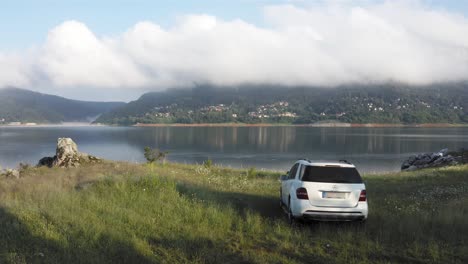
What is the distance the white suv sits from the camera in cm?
1126

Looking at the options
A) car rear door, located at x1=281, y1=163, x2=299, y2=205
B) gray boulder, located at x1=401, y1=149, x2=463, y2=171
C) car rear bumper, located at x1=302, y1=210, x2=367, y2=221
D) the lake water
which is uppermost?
car rear door, located at x1=281, y1=163, x2=299, y2=205

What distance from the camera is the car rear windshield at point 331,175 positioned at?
1161 centimetres

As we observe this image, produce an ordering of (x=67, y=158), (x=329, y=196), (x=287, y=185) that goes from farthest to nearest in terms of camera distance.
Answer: (x=67, y=158)
(x=287, y=185)
(x=329, y=196)

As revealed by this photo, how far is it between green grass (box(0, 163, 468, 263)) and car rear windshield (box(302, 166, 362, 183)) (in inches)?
51.5

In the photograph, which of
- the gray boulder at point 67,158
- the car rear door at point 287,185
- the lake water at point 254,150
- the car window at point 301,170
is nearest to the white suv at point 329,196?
the car window at point 301,170

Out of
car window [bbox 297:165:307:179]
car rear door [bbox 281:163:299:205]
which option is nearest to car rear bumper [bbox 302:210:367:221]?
car window [bbox 297:165:307:179]

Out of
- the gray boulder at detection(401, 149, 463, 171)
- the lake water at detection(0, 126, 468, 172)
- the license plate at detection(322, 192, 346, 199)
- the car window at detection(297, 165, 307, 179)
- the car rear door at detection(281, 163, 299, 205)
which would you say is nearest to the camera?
the license plate at detection(322, 192, 346, 199)

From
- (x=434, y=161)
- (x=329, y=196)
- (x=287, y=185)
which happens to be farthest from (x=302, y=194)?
(x=434, y=161)

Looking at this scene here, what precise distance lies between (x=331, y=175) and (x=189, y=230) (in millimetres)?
4271

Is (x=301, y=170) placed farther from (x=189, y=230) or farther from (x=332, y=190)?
(x=189, y=230)

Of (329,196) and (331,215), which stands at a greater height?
(329,196)

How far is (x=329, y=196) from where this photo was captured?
37.1 ft

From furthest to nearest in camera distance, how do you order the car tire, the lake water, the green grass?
the lake water
the car tire
the green grass

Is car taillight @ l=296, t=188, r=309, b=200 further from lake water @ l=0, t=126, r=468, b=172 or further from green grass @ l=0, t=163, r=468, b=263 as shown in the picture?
lake water @ l=0, t=126, r=468, b=172
